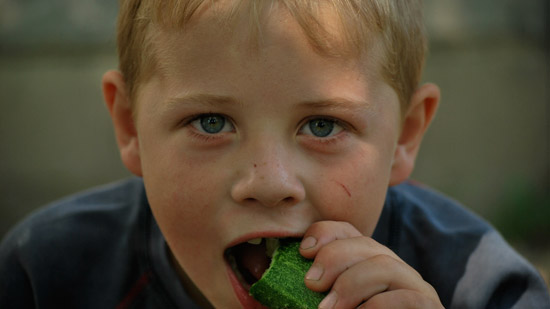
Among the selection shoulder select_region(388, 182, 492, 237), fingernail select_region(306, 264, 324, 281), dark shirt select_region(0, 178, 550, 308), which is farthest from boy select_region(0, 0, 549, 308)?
shoulder select_region(388, 182, 492, 237)

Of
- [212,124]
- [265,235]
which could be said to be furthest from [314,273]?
[212,124]

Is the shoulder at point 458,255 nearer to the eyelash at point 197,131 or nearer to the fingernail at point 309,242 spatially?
the fingernail at point 309,242

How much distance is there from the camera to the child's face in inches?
76.5

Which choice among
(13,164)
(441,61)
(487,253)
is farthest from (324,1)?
(13,164)

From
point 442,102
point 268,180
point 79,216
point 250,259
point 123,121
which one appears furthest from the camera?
point 442,102

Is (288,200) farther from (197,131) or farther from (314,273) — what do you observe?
(197,131)

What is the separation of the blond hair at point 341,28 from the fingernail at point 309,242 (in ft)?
1.66

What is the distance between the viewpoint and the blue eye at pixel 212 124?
2043 mm

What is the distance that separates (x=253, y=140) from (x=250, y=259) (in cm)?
40

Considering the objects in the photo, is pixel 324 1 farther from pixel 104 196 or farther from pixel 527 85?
pixel 527 85

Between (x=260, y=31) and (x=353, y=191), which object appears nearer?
(x=260, y=31)

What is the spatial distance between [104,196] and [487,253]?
1575 millimetres

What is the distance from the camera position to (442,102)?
196 inches

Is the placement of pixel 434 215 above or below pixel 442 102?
→ above
